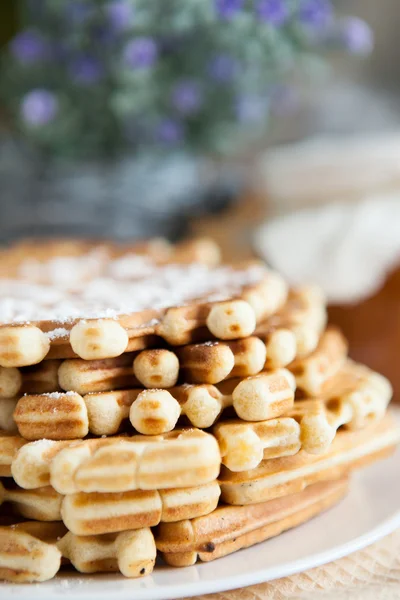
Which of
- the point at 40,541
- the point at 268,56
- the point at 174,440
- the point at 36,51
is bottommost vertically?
the point at 40,541

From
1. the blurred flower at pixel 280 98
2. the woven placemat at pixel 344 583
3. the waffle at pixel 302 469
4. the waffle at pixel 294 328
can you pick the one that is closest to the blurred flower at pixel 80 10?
the blurred flower at pixel 280 98

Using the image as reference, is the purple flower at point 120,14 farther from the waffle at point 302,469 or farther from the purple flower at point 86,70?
the waffle at point 302,469

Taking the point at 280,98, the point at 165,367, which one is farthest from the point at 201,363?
the point at 280,98

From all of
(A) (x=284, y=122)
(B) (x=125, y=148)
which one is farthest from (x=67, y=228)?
(A) (x=284, y=122)

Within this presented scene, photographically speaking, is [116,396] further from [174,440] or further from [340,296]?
[340,296]

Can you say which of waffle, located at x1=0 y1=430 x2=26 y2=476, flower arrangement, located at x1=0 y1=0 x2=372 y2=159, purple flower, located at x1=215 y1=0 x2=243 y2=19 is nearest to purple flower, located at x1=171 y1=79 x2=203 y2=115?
flower arrangement, located at x1=0 y1=0 x2=372 y2=159

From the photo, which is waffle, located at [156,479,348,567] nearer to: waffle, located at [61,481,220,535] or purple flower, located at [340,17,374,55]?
waffle, located at [61,481,220,535]
